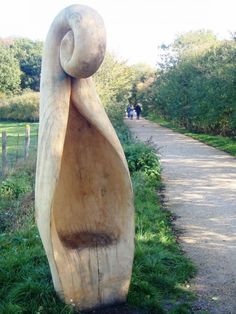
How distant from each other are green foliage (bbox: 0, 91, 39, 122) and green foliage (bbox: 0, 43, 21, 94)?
24.8ft

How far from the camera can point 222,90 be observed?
19469 millimetres

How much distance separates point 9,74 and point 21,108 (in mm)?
11935

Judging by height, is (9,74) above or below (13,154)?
above

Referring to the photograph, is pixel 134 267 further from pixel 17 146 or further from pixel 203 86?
pixel 203 86

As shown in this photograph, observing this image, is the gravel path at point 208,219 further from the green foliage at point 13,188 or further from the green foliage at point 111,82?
the green foliage at point 111,82

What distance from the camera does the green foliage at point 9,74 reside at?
50156 millimetres

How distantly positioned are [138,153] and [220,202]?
3.28m

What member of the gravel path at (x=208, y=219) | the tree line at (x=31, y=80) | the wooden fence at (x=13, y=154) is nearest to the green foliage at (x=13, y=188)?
the wooden fence at (x=13, y=154)

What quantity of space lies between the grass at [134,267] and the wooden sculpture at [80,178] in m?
0.23

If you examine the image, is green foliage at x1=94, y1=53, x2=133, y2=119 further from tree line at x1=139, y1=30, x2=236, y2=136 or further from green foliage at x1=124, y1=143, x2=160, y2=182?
green foliage at x1=124, y1=143, x2=160, y2=182

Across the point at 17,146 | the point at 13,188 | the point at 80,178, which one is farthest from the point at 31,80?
the point at 80,178

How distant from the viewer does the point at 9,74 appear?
50719mm

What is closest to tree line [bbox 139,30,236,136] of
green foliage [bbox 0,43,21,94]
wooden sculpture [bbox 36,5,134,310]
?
wooden sculpture [bbox 36,5,134,310]

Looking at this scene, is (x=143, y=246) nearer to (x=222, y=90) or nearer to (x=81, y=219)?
(x=81, y=219)
